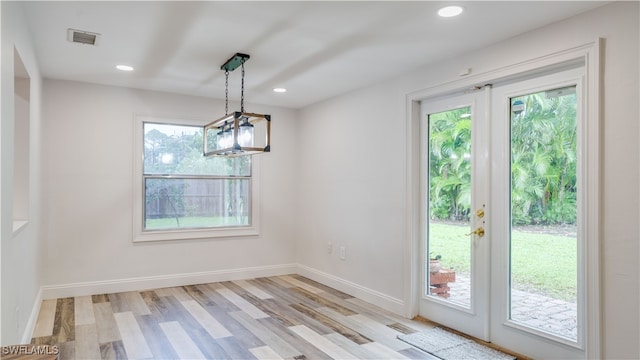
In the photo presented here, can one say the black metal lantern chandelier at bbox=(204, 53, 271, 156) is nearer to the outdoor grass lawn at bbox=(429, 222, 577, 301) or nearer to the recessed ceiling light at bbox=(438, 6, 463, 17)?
the recessed ceiling light at bbox=(438, 6, 463, 17)

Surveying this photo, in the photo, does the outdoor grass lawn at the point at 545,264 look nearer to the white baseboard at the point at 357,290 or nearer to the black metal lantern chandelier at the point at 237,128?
the white baseboard at the point at 357,290

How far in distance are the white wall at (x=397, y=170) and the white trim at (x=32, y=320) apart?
303cm

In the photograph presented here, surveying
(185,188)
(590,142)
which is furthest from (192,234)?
(590,142)

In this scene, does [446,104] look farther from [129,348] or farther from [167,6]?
[129,348]

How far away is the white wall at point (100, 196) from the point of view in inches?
178

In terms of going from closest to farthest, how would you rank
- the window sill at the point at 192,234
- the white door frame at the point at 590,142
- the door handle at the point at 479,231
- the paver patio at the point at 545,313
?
the white door frame at the point at 590,142
the paver patio at the point at 545,313
the door handle at the point at 479,231
the window sill at the point at 192,234

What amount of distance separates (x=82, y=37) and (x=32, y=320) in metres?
2.36

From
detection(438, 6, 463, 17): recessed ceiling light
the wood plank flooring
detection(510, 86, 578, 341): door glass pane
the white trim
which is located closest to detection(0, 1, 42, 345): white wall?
the white trim

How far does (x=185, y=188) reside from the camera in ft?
17.4

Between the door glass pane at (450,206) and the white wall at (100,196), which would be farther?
the white wall at (100,196)

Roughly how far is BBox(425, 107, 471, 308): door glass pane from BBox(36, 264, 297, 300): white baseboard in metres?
2.51

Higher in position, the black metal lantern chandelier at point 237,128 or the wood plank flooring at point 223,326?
the black metal lantern chandelier at point 237,128

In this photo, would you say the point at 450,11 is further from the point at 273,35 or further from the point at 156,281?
the point at 156,281

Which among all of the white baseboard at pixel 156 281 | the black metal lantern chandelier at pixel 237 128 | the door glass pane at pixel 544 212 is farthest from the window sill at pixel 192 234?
the door glass pane at pixel 544 212
